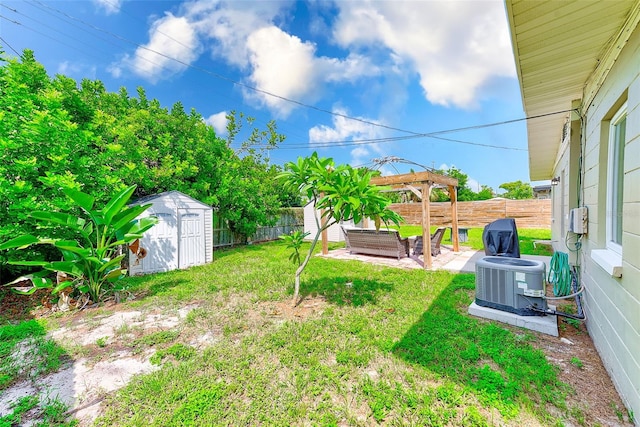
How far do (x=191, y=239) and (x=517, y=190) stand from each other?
40.7 m

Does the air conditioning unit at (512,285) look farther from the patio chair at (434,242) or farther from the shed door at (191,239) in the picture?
the shed door at (191,239)

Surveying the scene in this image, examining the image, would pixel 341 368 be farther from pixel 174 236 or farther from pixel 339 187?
pixel 174 236

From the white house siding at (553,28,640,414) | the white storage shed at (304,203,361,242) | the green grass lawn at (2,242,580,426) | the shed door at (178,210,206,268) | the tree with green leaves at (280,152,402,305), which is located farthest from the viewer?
the white storage shed at (304,203,361,242)

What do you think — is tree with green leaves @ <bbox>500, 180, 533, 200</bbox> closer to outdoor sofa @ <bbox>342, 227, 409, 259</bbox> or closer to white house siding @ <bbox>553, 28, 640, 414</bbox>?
outdoor sofa @ <bbox>342, 227, 409, 259</bbox>

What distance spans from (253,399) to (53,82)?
8.42 meters

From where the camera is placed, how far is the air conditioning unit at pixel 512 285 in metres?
A: 3.21

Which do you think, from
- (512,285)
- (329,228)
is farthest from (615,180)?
(329,228)

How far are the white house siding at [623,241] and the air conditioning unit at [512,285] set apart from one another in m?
0.51

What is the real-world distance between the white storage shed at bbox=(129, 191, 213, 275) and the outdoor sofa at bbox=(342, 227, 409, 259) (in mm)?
4839

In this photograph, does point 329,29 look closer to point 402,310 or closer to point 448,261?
point 448,261

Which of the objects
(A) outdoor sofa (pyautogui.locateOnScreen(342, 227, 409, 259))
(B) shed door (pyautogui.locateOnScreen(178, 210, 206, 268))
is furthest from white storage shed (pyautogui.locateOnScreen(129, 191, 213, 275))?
(A) outdoor sofa (pyautogui.locateOnScreen(342, 227, 409, 259))

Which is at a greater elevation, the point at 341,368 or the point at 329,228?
the point at 329,228

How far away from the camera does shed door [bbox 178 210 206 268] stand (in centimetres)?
755

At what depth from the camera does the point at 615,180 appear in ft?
8.68
